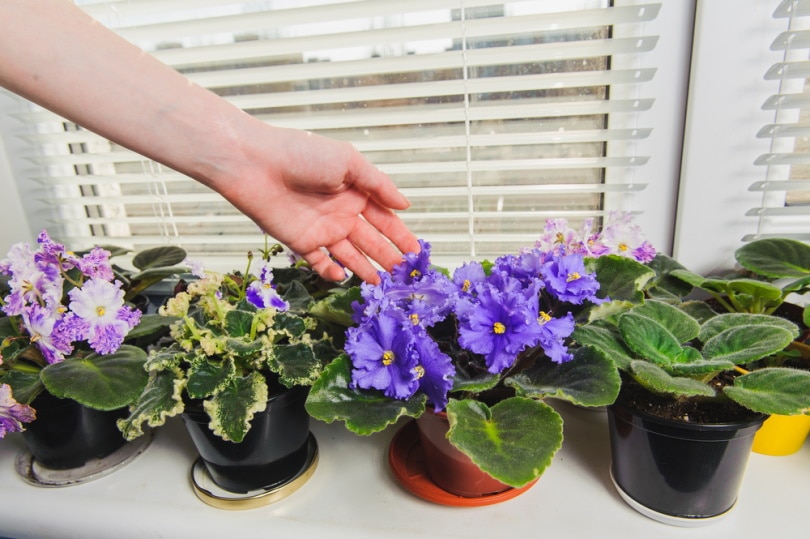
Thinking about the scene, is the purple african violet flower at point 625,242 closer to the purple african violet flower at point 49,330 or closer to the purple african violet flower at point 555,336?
the purple african violet flower at point 555,336

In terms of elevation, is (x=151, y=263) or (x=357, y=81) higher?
(x=357, y=81)

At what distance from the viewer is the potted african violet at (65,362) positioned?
2.24 ft

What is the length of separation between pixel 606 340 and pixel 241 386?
1.45 ft

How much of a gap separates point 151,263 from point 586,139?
0.80m

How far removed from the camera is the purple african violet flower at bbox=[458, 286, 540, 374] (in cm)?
59

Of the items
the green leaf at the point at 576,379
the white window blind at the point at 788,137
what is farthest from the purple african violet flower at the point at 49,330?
the white window blind at the point at 788,137

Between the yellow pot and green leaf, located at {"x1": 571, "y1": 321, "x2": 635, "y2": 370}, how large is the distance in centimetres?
25

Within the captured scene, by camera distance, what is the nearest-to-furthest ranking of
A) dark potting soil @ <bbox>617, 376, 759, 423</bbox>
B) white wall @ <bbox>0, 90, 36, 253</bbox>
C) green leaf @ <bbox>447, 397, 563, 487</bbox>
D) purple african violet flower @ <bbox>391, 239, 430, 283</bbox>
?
1. green leaf @ <bbox>447, 397, 563, 487</bbox>
2. dark potting soil @ <bbox>617, 376, 759, 423</bbox>
3. purple african violet flower @ <bbox>391, 239, 430, 283</bbox>
4. white wall @ <bbox>0, 90, 36, 253</bbox>

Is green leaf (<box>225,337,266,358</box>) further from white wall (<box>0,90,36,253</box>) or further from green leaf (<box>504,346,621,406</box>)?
white wall (<box>0,90,36,253</box>)

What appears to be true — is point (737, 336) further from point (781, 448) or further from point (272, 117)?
point (272, 117)

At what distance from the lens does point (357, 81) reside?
41.0 inches

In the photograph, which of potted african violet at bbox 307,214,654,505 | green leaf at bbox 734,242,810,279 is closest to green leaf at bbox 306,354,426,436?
potted african violet at bbox 307,214,654,505

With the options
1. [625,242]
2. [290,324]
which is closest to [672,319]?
[625,242]

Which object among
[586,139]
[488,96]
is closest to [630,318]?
[586,139]
